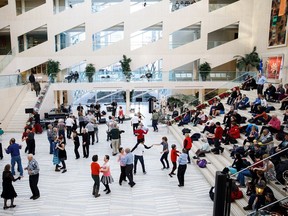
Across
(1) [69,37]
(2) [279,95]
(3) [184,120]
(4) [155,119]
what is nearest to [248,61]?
→ (2) [279,95]

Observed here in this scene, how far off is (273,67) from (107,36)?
50.7ft

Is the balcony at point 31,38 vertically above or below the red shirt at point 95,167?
above

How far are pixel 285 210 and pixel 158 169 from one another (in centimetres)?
520

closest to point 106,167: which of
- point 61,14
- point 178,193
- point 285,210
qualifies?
point 178,193

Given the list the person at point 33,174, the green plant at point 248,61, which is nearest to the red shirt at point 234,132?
the person at point 33,174

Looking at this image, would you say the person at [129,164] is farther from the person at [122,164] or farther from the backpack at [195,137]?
the backpack at [195,137]

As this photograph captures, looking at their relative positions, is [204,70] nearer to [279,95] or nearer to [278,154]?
[279,95]

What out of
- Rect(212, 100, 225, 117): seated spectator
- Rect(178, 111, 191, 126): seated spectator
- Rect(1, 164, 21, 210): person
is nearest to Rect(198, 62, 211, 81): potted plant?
Rect(212, 100, 225, 117): seated spectator

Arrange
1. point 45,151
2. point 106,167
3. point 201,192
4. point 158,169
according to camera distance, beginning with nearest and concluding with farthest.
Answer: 1. point 106,167
2. point 201,192
3. point 158,169
4. point 45,151

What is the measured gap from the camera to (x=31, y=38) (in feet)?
85.3

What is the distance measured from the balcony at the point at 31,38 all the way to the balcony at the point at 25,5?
1868 mm

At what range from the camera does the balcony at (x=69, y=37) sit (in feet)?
76.4

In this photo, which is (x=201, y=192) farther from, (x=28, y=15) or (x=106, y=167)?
(x=28, y=15)

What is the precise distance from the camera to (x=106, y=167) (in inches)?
313
